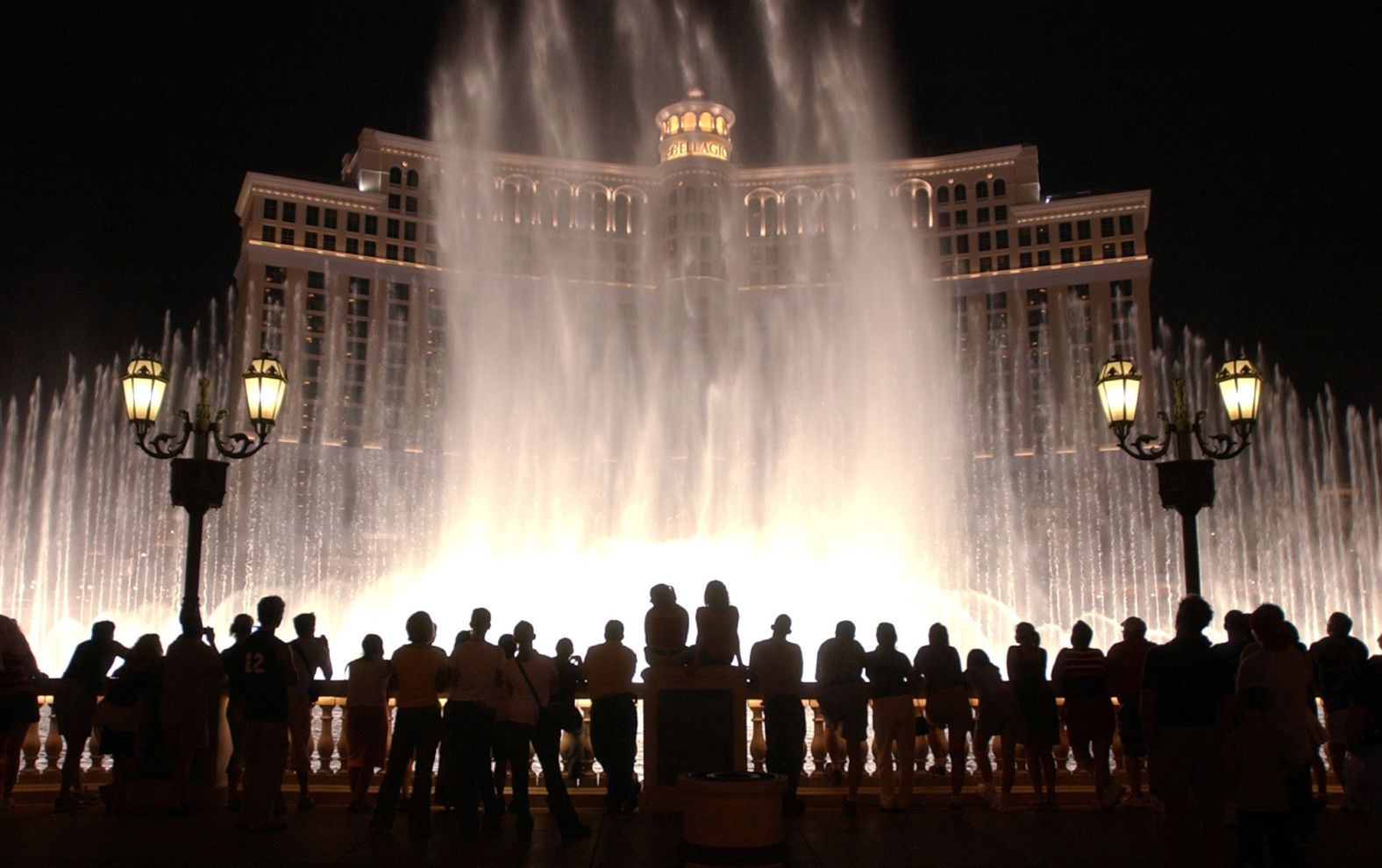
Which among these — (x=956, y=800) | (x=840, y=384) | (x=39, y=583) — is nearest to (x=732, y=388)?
(x=840, y=384)

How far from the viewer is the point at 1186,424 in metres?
12.3

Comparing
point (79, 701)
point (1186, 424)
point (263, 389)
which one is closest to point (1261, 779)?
point (1186, 424)

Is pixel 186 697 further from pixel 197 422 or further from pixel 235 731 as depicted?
pixel 197 422

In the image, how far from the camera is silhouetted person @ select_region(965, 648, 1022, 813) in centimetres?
969

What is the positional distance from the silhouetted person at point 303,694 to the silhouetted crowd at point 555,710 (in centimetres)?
2

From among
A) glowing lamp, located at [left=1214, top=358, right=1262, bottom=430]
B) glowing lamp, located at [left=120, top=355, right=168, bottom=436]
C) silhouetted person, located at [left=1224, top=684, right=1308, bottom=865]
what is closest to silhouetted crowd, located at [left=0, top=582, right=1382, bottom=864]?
silhouetted person, located at [left=1224, top=684, right=1308, bottom=865]

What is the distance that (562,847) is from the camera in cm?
794

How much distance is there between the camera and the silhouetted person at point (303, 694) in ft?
32.3

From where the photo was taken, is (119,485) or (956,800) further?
(119,485)

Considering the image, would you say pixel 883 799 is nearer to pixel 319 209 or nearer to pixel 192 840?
pixel 192 840

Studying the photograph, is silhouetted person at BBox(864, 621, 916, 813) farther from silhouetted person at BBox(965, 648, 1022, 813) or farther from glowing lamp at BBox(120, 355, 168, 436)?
glowing lamp at BBox(120, 355, 168, 436)

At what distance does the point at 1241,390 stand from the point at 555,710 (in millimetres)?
Answer: 7782

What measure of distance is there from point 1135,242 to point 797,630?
6151 centimetres

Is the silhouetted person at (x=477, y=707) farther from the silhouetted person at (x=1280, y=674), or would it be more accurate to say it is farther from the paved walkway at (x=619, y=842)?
the silhouetted person at (x=1280, y=674)
